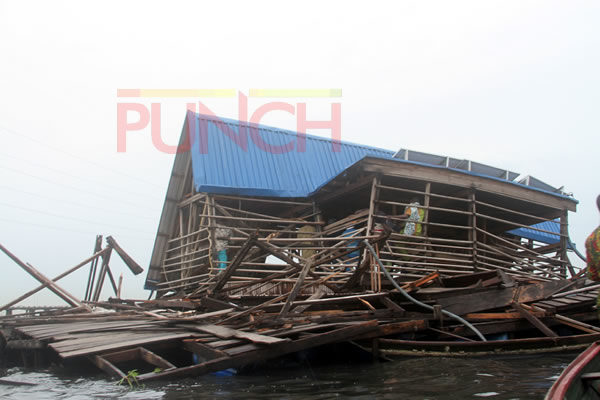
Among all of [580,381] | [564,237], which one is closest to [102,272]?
[564,237]

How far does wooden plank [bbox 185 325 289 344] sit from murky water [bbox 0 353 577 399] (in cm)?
51

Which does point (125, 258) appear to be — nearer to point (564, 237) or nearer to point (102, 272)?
point (102, 272)

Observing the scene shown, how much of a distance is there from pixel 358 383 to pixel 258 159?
33.4 ft

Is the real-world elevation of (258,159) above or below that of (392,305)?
above

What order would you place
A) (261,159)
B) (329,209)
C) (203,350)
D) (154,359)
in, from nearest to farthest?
(154,359) → (203,350) → (329,209) → (261,159)

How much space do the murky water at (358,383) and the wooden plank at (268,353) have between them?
15 centimetres

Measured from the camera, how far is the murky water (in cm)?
532

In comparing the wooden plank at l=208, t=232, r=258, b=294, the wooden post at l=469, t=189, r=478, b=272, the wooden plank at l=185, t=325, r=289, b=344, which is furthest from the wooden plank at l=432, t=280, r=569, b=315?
the wooden post at l=469, t=189, r=478, b=272

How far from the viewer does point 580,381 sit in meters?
3.93

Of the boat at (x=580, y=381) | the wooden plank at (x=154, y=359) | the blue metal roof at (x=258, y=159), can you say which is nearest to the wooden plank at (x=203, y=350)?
the wooden plank at (x=154, y=359)

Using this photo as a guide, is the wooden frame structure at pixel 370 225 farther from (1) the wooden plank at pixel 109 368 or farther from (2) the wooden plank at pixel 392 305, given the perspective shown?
(1) the wooden plank at pixel 109 368

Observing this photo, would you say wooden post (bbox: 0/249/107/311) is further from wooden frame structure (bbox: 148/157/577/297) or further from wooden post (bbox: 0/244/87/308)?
Answer: wooden frame structure (bbox: 148/157/577/297)

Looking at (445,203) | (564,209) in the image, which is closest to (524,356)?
(445,203)

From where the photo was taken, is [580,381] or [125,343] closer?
[580,381]
